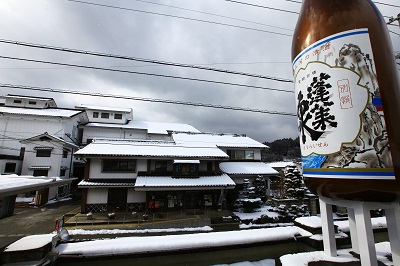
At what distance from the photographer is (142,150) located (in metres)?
19.6

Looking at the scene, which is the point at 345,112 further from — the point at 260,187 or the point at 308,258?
the point at 260,187

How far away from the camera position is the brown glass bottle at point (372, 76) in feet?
7.19

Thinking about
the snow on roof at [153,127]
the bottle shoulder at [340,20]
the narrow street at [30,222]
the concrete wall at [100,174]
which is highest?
the snow on roof at [153,127]

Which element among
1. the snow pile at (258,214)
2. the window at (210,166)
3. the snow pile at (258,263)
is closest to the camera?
the snow pile at (258,263)

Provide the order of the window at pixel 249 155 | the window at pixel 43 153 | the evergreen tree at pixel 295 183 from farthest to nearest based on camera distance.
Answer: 1. the window at pixel 249 155
2. the window at pixel 43 153
3. the evergreen tree at pixel 295 183

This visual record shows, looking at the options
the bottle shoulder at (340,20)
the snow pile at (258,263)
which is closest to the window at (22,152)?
Result: the snow pile at (258,263)

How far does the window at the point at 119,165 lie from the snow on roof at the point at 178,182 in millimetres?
1496

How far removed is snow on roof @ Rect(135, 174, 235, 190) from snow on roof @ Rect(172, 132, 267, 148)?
20.7 ft

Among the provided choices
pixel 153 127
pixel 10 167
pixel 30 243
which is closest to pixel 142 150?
pixel 153 127

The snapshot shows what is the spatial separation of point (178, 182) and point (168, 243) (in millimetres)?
14808

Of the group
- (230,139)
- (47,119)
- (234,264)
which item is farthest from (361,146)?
(47,119)

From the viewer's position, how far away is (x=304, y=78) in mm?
2881

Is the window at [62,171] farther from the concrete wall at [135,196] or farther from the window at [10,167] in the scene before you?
the concrete wall at [135,196]

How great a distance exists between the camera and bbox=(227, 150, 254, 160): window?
2492 centimetres
